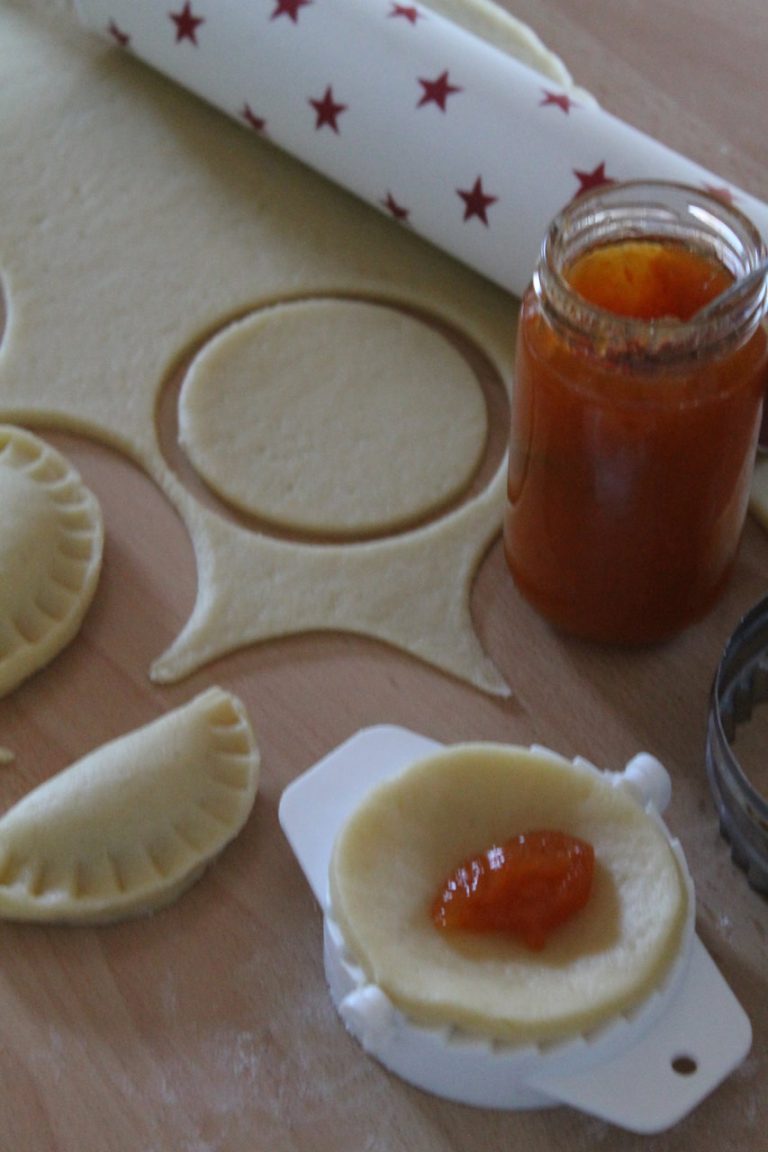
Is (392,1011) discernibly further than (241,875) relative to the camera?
No

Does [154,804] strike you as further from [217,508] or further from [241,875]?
[217,508]

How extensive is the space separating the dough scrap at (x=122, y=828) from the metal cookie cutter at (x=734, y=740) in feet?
1.23

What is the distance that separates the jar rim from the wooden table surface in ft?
1.07

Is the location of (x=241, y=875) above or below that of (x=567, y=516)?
below

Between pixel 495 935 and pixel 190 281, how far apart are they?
83cm

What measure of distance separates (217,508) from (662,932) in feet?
2.01

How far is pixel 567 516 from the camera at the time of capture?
1.09 meters

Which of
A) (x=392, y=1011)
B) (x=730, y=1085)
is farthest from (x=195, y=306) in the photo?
(x=730, y=1085)

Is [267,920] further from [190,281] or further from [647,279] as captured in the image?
[190,281]

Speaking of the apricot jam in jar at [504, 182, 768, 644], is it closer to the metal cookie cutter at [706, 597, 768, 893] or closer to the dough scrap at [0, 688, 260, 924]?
the metal cookie cutter at [706, 597, 768, 893]

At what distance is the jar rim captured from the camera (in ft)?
3.11

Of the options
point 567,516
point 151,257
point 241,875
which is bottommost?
point 241,875

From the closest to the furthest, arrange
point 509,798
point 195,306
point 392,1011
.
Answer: point 392,1011
point 509,798
point 195,306

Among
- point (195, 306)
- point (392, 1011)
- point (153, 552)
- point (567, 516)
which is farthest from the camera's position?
point (195, 306)
